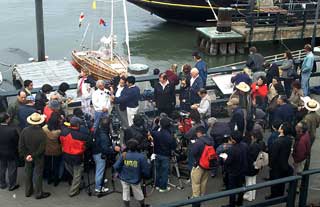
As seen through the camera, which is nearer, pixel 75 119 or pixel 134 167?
pixel 134 167

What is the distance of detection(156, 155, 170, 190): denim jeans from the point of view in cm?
860

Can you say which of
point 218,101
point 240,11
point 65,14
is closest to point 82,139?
point 218,101

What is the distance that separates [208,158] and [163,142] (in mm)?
825

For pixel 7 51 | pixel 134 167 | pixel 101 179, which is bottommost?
pixel 7 51

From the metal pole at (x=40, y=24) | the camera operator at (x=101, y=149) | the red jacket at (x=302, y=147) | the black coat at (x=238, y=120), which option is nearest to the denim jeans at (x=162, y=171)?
the camera operator at (x=101, y=149)

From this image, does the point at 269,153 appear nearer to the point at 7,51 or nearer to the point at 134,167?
the point at 134,167

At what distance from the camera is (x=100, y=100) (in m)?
9.88

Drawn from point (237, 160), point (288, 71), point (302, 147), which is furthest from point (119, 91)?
point (288, 71)

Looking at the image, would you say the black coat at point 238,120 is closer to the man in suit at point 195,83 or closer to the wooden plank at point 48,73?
the man in suit at point 195,83

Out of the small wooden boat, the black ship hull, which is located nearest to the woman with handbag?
the small wooden boat

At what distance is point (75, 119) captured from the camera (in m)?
8.24

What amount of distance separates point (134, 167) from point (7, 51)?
83.3 feet

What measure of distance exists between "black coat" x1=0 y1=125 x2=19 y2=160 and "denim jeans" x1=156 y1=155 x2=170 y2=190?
2271mm

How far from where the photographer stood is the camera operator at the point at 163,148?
8375 millimetres
